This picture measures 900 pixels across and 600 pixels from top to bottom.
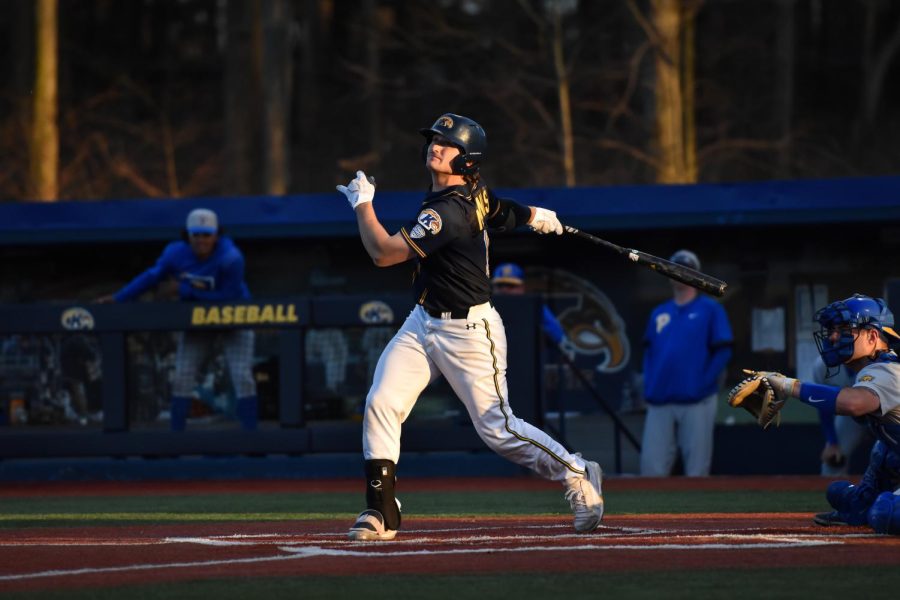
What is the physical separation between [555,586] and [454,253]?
2.05 meters

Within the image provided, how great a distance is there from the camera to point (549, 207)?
1353 centimetres

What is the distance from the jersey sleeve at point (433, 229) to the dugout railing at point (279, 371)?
17.3 feet

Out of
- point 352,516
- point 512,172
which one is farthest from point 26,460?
point 512,172

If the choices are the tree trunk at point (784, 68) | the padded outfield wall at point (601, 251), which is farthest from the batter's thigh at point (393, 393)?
the tree trunk at point (784, 68)

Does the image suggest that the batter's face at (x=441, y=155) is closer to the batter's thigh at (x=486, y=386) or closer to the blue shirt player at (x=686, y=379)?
the batter's thigh at (x=486, y=386)

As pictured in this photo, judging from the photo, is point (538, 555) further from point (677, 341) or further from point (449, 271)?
point (677, 341)

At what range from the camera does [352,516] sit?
8297mm

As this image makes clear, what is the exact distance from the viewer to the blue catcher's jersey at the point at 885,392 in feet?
20.8

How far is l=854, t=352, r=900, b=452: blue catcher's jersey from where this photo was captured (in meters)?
6.35

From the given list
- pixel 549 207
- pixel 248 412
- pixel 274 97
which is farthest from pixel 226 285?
pixel 274 97

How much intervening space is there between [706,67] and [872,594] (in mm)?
24920

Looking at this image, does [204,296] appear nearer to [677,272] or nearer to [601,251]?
[601,251]

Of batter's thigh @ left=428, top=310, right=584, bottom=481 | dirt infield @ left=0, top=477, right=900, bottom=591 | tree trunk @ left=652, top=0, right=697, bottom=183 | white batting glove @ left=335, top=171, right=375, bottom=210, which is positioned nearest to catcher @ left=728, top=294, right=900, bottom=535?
dirt infield @ left=0, top=477, right=900, bottom=591

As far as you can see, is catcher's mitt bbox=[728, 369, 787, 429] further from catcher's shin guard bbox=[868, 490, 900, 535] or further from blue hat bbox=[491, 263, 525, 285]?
blue hat bbox=[491, 263, 525, 285]
